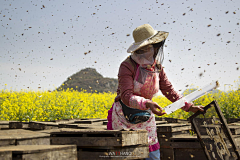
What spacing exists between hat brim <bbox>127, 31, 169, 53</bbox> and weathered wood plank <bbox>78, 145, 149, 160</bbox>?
104cm

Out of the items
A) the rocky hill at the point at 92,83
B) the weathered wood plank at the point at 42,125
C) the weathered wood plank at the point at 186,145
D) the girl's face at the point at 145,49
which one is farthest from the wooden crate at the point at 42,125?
Result: the rocky hill at the point at 92,83

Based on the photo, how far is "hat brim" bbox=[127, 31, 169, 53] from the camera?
2661 mm

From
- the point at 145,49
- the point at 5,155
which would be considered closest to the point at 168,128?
the point at 145,49

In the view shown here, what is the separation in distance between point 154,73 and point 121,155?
96 cm

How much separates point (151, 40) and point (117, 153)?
125 cm

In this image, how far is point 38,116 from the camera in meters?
8.00

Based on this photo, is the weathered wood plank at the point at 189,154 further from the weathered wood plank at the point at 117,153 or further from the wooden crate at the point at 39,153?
the wooden crate at the point at 39,153

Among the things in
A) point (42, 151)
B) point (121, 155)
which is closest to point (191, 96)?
point (121, 155)

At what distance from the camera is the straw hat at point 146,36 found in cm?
271

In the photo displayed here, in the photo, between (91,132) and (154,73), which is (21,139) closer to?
(91,132)

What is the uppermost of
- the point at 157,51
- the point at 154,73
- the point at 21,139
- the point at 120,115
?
the point at 157,51

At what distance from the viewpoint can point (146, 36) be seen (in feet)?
9.01

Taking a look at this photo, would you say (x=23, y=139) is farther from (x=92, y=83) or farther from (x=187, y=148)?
(x=92, y=83)

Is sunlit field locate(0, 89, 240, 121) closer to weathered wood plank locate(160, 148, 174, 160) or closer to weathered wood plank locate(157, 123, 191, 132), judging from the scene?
weathered wood plank locate(157, 123, 191, 132)
